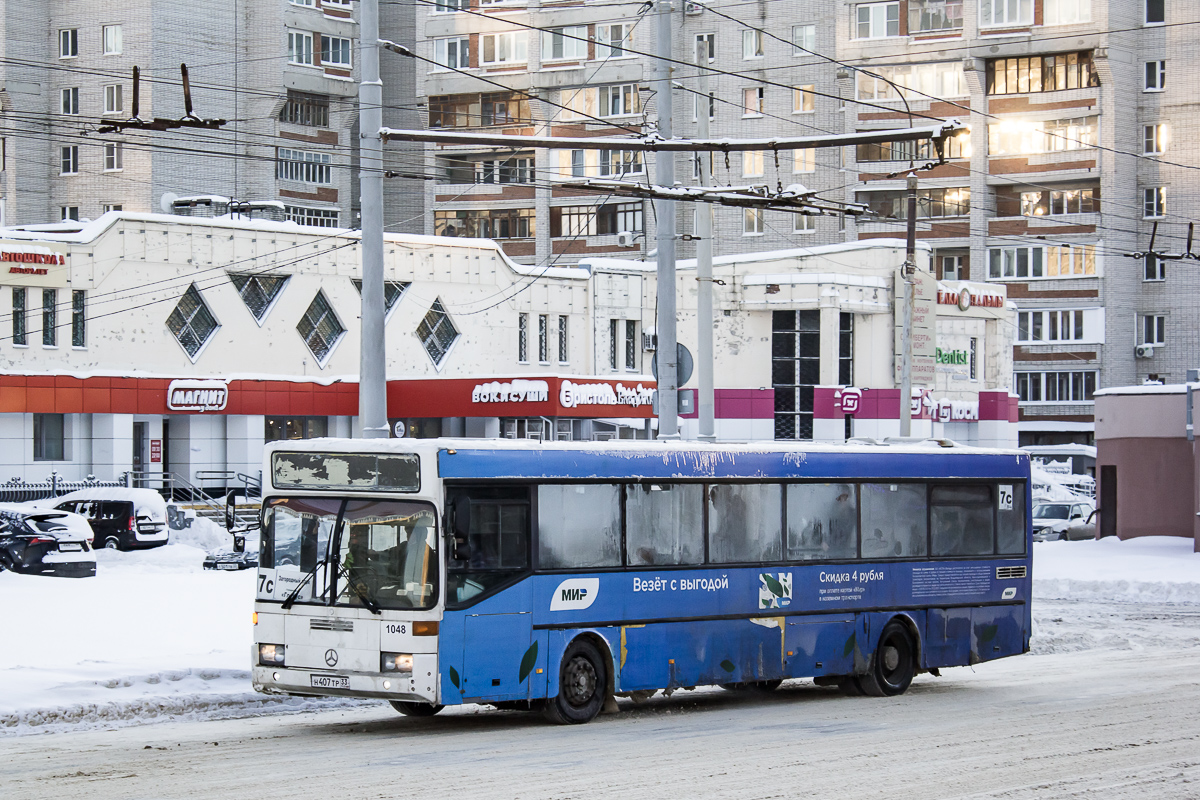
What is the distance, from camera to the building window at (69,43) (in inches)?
2963

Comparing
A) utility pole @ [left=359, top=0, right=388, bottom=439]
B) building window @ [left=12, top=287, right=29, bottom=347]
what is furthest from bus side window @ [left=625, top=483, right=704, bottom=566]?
building window @ [left=12, top=287, right=29, bottom=347]

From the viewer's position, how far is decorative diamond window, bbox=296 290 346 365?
53438 millimetres

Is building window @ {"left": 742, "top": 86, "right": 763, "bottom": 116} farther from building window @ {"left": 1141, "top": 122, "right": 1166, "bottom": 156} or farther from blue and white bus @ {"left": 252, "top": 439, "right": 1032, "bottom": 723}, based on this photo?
blue and white bus @ {"left": 252, "top": 439, "right": 1032, "bottom": 723}

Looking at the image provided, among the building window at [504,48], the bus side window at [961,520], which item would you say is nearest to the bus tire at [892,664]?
the bus side window at [961,520]

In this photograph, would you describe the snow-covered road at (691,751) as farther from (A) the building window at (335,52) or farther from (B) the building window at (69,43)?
(A) the building window at (335,52)

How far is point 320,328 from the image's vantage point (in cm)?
5394

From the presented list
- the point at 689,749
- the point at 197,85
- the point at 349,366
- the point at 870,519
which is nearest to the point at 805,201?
the point at 870,519

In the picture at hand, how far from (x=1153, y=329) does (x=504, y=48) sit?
35380mm

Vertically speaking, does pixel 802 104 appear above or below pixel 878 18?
below

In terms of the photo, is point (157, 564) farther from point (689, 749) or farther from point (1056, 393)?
point (1056, 393)

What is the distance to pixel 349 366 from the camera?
54906mm

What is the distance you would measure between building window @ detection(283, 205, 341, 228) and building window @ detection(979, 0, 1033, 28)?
110ft

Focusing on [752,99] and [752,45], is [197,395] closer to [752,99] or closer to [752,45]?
[752,99]

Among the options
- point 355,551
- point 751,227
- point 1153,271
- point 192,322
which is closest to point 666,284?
point 355,551
